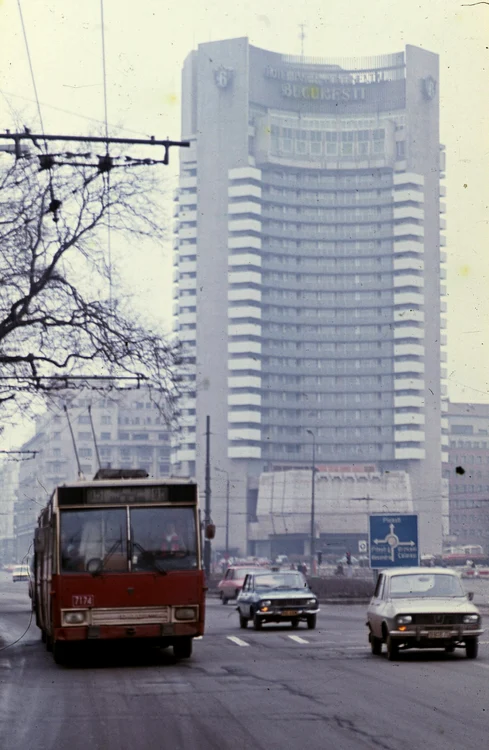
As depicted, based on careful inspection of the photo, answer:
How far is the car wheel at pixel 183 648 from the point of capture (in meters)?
21.1

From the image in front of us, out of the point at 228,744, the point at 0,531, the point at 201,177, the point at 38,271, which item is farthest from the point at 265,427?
the point at 228,744

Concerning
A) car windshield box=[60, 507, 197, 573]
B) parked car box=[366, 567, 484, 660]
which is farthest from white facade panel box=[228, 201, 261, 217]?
car windshield box=[60, 507, 197, 573]

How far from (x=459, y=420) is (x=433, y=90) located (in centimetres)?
4763

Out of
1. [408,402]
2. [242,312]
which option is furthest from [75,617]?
[408,402]

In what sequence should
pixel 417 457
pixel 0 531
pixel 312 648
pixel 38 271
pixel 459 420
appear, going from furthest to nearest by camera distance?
1. pixel 459 420
2. pixel 417 457
3. pixel 0 531
4. pixel 38 271
5. pixel 312 648

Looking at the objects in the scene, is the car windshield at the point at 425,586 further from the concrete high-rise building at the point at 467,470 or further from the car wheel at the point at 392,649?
the concrete high-rise building at the point at 467,470

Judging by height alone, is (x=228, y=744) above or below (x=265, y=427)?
below

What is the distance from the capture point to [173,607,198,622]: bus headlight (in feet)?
66.1

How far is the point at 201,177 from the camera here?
7574 inches

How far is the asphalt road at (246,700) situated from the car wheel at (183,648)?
234 millimetres

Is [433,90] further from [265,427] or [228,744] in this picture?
[228,744]

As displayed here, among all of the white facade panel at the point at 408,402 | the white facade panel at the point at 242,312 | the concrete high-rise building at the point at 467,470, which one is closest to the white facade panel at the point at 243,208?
the white facade panel at the point at 242,312

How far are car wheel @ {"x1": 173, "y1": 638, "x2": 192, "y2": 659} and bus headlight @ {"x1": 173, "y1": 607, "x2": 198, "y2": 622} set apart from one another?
0.91 meters

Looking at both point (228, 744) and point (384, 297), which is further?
point (384, 297)
